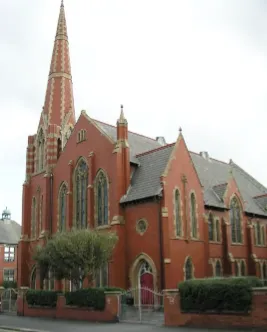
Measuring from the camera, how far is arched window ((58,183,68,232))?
39.5m

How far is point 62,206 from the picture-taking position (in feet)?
132

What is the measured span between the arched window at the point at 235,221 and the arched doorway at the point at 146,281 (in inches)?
439

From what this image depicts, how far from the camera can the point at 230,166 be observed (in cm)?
5191

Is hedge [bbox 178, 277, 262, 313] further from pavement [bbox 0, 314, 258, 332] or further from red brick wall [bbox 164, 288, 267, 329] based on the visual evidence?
pavement [bbox 0, 314, 258, 332]

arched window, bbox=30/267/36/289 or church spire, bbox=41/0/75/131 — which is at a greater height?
church spire, bbox=41/0/75/131

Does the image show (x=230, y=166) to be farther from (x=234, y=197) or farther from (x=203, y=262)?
(x=203, y=262)

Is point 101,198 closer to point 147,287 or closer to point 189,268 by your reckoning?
point 147,287

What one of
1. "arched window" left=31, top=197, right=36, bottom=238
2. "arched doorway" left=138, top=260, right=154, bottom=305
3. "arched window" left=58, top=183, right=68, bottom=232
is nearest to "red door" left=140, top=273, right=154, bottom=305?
"arched doorway" left=138, top=260, right=154, bottom=305

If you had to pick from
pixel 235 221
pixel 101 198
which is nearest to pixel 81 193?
pixel 101 198

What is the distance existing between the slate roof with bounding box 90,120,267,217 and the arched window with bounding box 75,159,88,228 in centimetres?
392

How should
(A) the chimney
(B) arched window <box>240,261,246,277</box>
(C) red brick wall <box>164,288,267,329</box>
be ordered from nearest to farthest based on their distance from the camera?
(C) red brick wall <box>164,288,267,329</box> → (B) arched window <box>240,261,246,277</box> → (A) the chimney

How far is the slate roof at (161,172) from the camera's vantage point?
33.3m

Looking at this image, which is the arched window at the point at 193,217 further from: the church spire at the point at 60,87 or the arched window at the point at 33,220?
the arched window at the point at 33,220

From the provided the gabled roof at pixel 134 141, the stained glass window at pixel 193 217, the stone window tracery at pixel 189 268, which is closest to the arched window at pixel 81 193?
the gabled roof at pixel 134 141
